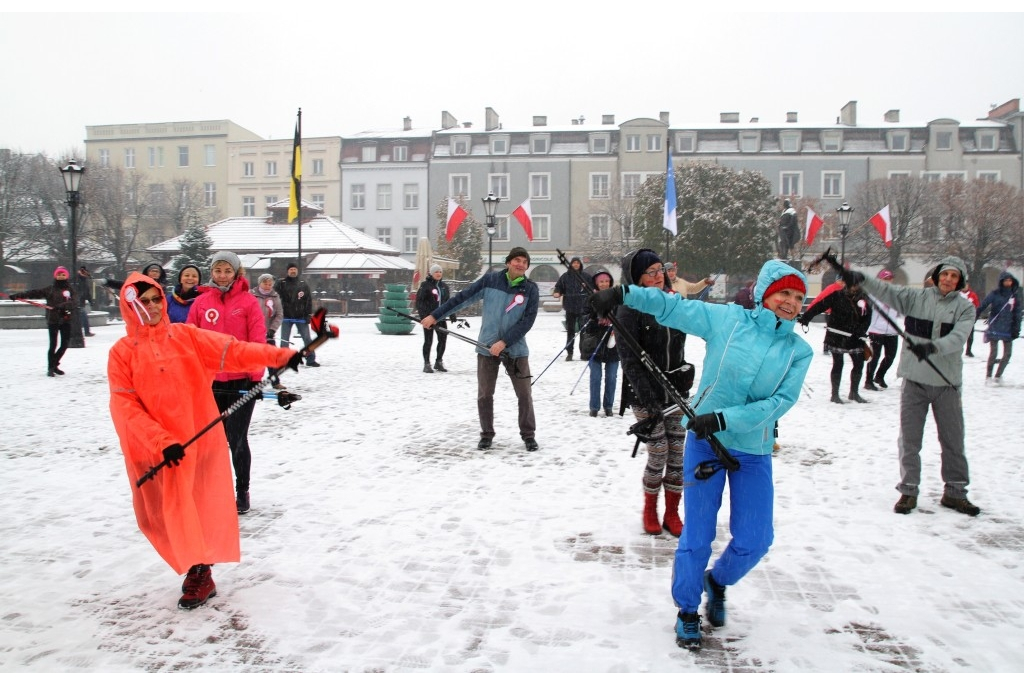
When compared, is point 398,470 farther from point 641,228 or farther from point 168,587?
point 641,228

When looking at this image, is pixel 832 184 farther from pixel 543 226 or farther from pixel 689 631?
pixel 689 631

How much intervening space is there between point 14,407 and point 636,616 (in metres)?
9.42

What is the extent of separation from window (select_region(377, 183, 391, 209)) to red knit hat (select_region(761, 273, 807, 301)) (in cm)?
5541

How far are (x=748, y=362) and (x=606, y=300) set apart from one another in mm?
705

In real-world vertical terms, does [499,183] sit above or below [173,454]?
above

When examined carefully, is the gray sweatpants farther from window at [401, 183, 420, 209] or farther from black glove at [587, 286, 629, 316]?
window at [401, 183, 420, 209]

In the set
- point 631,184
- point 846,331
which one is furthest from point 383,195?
point 846,331

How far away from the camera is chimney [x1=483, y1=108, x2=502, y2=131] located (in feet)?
184

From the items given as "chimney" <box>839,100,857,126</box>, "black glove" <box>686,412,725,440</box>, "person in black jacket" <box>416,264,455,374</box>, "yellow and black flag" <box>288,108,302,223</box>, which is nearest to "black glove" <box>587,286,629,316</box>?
"black glove" <box>686,412,725,440</box>

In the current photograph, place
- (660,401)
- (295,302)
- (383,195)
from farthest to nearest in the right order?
(383,195) → (295,302) → (660,401)

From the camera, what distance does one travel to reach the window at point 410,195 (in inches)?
2211

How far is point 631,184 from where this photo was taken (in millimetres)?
51312
